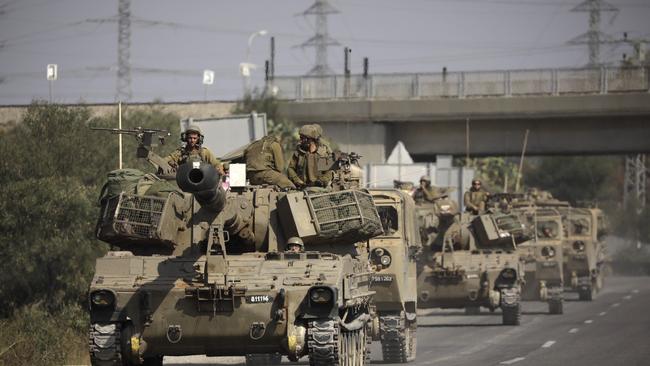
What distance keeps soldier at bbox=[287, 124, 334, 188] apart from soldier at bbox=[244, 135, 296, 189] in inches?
9.1

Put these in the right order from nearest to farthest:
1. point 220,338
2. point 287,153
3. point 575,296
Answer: point 220,338 < point 287,153 < point 575,296

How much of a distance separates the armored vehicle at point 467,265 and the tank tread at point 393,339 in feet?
26.7

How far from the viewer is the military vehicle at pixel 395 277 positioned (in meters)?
24.8

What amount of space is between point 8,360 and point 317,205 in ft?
16.9

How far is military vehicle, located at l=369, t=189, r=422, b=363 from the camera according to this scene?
24.8m

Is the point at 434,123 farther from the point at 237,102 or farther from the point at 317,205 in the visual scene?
the point at 317,205

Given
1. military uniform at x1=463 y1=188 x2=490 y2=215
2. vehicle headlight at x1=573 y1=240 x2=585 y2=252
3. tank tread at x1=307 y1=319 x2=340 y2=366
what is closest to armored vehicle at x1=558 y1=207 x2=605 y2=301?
vehicle headlight at x1=573 y1=240 x2=585 y2=252

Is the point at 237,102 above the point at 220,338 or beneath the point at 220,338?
above

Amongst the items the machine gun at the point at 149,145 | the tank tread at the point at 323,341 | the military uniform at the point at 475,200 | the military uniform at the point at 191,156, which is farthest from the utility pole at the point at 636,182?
the tank tread at the point at 323,341

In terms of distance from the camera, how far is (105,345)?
1711 cm

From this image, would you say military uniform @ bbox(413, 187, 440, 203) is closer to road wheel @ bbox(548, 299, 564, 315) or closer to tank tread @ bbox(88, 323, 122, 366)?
road wheel @ bbox(548, 299, 564, 315)

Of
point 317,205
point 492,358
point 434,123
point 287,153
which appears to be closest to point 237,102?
point 434,123

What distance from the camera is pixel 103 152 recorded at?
3391 centimetres

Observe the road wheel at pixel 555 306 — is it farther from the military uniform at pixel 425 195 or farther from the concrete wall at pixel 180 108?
the concrete wall at pixel 180 108
